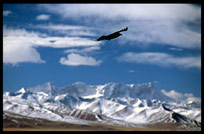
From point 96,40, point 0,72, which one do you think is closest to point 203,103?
point 0,72

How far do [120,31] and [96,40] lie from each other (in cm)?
149

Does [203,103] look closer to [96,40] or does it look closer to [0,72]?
[0,72]

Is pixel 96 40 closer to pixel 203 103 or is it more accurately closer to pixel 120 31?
pixel 120 31

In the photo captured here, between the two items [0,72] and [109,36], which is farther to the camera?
[0,72]

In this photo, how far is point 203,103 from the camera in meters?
47.9

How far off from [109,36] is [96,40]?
98cm

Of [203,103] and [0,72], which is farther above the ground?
[0,72]

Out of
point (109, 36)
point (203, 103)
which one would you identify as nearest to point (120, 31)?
point (109, 36)

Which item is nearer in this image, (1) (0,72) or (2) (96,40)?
(2) (96,40)

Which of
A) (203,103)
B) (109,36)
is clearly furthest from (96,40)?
(203,103)

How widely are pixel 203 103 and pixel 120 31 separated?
3262 centimetres

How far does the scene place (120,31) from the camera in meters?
19.2

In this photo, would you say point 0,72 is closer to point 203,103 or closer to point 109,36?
point 203,103

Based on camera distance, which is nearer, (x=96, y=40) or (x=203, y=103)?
(x=96, y=40)
